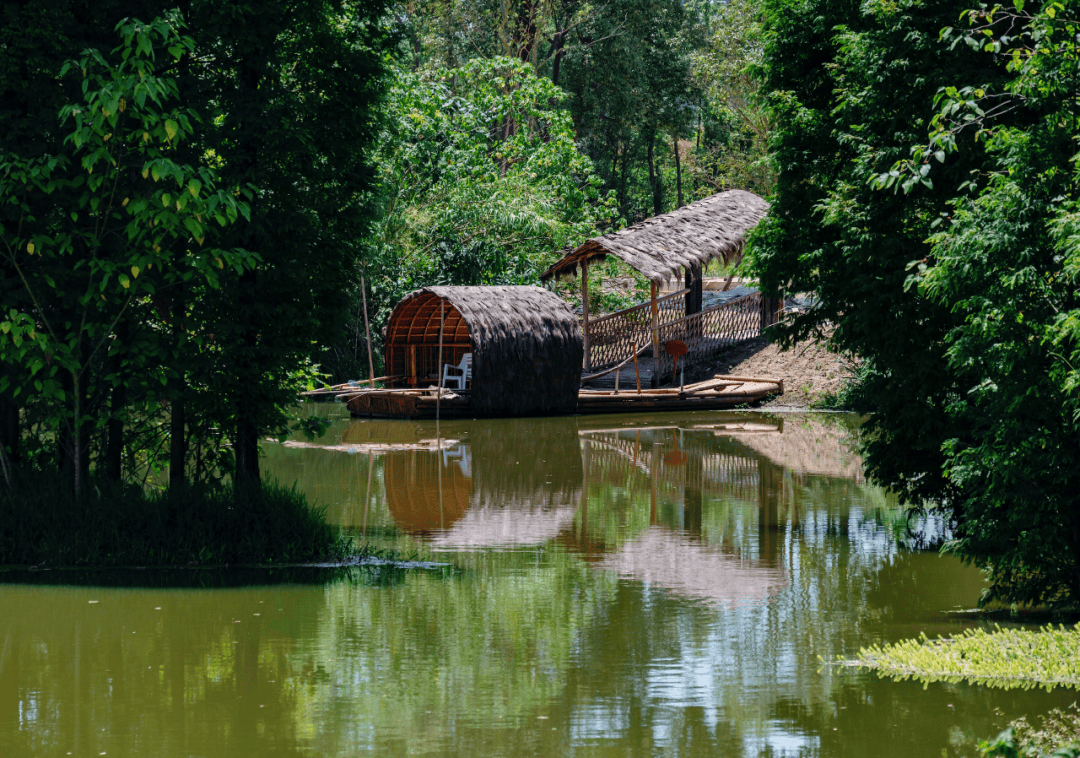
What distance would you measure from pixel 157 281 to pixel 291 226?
3.74 ft

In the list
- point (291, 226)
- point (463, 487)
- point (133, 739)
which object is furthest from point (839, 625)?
point (463, 487)

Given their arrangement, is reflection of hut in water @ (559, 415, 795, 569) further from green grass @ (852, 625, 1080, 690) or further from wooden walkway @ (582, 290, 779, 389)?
wooden walkway @ (582, 290, 779, 389)

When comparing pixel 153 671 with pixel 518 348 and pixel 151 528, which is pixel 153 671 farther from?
pixel 518 348

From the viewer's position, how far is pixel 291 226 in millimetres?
8781

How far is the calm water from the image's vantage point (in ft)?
17.1

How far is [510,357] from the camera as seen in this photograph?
834 inches

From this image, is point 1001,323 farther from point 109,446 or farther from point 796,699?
point 109,446

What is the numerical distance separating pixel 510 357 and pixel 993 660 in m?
15.6

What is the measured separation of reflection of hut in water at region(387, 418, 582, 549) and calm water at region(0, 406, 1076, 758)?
0.08 meters

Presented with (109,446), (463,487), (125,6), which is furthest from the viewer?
(463,487)

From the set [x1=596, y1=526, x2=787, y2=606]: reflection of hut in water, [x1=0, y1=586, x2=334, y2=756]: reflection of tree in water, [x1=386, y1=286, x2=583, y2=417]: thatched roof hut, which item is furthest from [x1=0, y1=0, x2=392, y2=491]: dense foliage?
[x1=386, y1=286, x2=583, y2=417]: thatched roof hut

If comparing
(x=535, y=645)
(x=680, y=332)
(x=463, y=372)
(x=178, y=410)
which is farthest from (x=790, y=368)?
(x=535, y=645)

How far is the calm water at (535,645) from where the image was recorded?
205 inches

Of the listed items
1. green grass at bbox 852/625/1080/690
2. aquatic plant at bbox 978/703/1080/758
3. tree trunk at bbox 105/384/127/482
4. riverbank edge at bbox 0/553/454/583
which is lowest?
aquatic plant at bbox 978/703/1080/758
